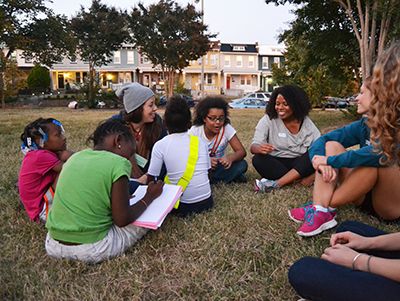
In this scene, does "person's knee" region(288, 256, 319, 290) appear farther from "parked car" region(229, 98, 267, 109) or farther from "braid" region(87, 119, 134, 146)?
"parked car" region(229, 98, 267, 109)

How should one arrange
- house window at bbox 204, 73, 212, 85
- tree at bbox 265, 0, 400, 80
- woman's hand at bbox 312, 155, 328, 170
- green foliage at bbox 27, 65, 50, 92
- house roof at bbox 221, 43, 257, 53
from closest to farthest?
woman's hand at bbox 312, 155, 328, 170, tree at bbox 265, 0, 400, 80, green foliage at bbox 27, 65, 50, 92, house window at bbox 204, 73, 212, 85, house roof at bbox 221, 43, 257, 53

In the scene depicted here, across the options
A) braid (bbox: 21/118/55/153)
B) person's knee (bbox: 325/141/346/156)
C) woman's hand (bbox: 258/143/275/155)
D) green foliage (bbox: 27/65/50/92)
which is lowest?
woman's hand (bbox: 258/143/275/155)

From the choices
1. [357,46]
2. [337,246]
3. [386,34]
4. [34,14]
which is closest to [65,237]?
[337,246]

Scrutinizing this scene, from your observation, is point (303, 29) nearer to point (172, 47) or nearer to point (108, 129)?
point (108, 129)

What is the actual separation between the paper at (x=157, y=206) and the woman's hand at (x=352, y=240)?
106cm

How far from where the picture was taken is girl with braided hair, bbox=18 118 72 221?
2879 millimetres

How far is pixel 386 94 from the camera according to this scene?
163cm

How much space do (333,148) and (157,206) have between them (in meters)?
1.39

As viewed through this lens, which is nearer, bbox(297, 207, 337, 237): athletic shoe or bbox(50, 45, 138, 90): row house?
bbox(297, 207, 337, 237): athletic shoe

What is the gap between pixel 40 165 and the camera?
287 centimetres

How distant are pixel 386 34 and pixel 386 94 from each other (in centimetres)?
1014

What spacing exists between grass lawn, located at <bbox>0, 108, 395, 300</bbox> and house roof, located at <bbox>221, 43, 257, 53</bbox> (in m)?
44.2

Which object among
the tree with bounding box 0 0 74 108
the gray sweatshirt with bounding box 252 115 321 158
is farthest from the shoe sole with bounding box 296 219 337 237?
the tree with bounding box 0 0 74 108

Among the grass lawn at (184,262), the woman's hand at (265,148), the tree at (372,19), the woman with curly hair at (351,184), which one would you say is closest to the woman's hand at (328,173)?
the woman with curly hair at (351,184)
